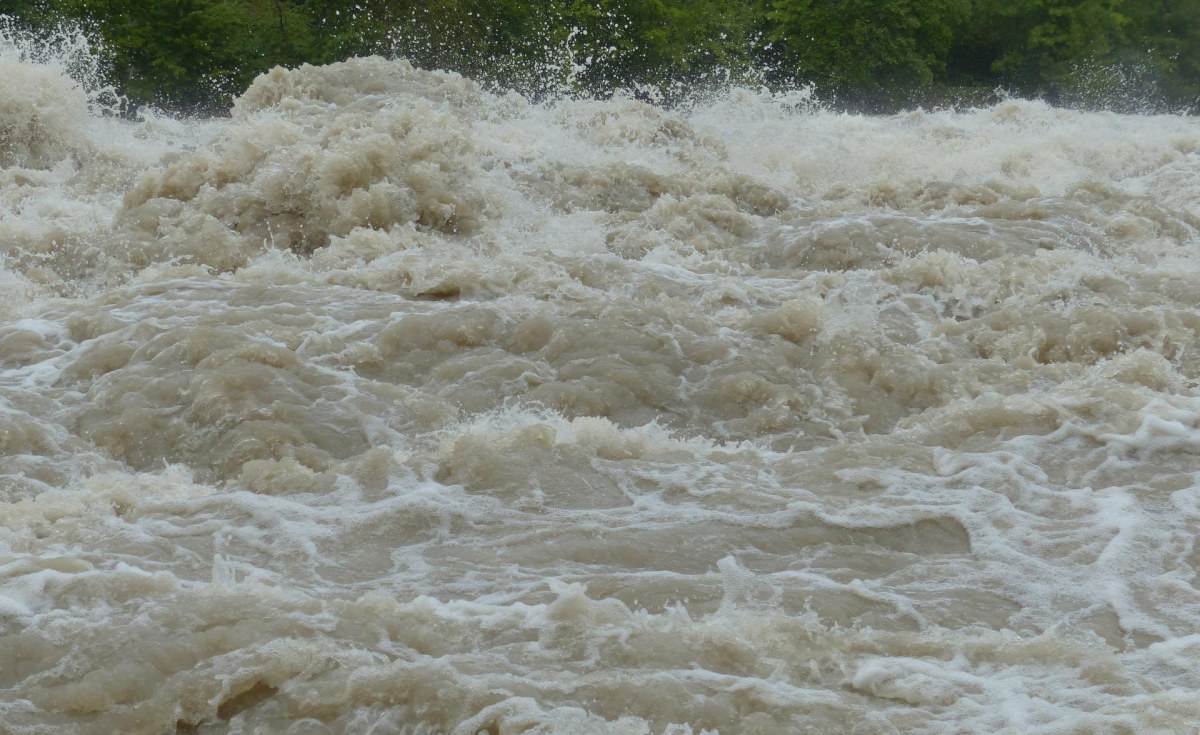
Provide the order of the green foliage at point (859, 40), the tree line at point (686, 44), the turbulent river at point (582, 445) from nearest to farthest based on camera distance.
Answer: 1. the turbulent river at point (582, 445)
2. the tree line at point (686, 44)
3. the green foliage at point (859, 40)

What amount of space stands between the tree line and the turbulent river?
1054 centimetres

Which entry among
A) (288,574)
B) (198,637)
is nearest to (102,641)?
(198,637)

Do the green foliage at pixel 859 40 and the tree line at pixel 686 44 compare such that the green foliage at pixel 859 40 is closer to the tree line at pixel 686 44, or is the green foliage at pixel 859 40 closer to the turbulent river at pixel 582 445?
the tree line at pixel 686 44

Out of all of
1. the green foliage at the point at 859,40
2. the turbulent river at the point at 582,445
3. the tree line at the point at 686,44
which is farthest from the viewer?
the green foliage at the point at 859,40

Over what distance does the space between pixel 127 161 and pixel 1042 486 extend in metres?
8.93

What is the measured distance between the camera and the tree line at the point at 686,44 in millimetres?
20844

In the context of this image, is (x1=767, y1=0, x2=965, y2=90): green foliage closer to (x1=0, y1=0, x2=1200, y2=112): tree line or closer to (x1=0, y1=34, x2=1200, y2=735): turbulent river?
(x1=0, y1=0, x2=1200, y2=112): tree line

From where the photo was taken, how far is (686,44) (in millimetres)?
23188

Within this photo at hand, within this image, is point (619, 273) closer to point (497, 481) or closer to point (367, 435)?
point (367, 435)

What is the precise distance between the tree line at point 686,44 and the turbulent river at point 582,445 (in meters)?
10.5

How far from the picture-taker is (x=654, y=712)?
3.22m

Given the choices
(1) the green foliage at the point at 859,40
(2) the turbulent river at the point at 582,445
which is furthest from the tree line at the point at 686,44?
(2) the turbulent river at the point at 582,445

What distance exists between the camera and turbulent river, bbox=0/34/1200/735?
3369mm

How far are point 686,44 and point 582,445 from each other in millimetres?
19173
